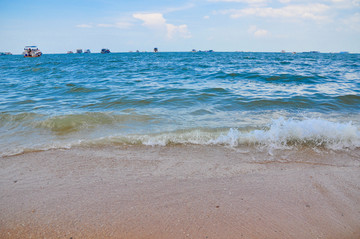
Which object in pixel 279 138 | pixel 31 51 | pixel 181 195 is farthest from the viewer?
pixel 31 51

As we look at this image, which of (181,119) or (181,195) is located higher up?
(181,119)

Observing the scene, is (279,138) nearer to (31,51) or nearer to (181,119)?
(181,119)

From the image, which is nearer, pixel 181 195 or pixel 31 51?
pixel 181 195

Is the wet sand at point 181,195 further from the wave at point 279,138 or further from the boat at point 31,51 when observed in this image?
the boat at point 31,51

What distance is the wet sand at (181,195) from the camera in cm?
193

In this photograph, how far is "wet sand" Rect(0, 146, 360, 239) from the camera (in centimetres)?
193

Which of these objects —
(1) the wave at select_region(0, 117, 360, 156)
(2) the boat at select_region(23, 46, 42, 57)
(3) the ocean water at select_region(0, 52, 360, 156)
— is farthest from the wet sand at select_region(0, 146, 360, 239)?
(2) the boat at select_region(23, 46, 42, 57)

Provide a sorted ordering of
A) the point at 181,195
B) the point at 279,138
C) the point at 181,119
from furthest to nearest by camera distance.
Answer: the point at 181,119 < the point at 279,138 < the point at 181,195

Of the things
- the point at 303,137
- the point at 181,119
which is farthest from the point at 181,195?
the point at 181,119

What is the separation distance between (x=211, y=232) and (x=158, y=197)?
0.72 meters

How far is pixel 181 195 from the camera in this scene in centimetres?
240

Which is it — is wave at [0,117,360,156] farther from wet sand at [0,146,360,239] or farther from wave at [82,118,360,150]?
wet sand at [0,146,360,239]

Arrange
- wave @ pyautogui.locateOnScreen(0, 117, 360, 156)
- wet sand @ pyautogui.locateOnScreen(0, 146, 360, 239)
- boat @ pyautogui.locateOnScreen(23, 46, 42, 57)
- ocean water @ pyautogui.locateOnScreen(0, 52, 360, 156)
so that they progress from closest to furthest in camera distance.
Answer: wet sand @ pyautogui.locateOnScreen(0, 146, 360, 239) → wave @ pyautogui.locateOnScreen(0, 117, 360, 156) → ocean water @ pyautogui.locateOnScreen(0, 52, 360, 156) → boat @ pyautogui.locateOnScreen(23, 46, 42, 57)

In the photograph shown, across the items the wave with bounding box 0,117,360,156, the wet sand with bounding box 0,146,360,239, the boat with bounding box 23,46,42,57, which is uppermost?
the boat with bounding box 23,46,42,57
